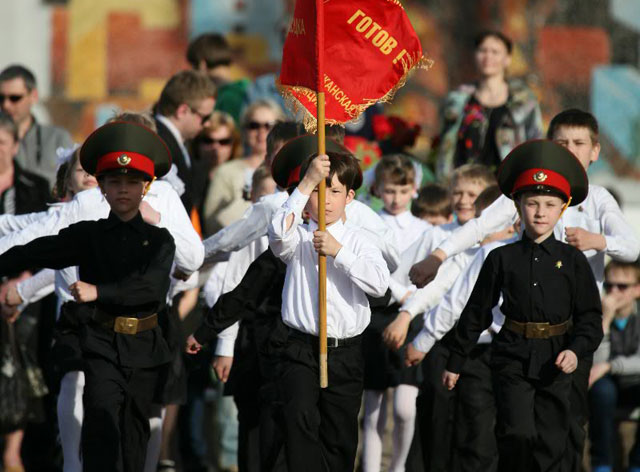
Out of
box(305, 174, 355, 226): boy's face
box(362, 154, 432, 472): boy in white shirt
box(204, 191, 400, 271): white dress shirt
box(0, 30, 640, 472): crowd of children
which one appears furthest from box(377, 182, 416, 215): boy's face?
box(305, 174, 355, 226): boy's face

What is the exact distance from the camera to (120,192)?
25.1ft

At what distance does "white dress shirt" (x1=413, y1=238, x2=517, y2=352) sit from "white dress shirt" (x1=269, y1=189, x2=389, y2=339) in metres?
1.09

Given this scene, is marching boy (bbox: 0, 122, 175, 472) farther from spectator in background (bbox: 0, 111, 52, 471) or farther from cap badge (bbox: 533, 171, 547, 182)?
spectator in background (bbox: 0, 111, 52, 471)

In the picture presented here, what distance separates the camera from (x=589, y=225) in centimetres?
884

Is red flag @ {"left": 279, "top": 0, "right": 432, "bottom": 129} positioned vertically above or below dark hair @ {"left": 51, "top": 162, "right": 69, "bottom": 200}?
above

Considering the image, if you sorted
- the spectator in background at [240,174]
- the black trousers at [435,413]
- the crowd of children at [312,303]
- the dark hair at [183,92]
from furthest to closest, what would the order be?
1. the spectator in background at [240,174]
2. the dark hair at [183,92]
3. the black trousers at [435,413]
4. the crowd of children at [312,303]

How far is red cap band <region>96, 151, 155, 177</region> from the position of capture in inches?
302

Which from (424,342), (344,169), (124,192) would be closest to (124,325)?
(124,192)

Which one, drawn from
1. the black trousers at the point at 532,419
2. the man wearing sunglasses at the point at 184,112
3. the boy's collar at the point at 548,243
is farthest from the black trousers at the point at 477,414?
the man wearing sunglasses at the point at 184,112

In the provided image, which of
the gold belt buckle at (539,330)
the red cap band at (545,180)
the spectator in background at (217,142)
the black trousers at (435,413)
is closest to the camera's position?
the gold belt buckle at (539,330)

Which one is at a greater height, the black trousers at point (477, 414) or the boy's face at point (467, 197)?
the boy's face at point (467, 197)

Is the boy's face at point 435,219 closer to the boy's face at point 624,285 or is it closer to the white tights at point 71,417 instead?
the boy's face at point 624,285

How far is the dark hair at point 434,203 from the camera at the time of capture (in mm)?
10031

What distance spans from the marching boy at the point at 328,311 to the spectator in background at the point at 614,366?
306cm
